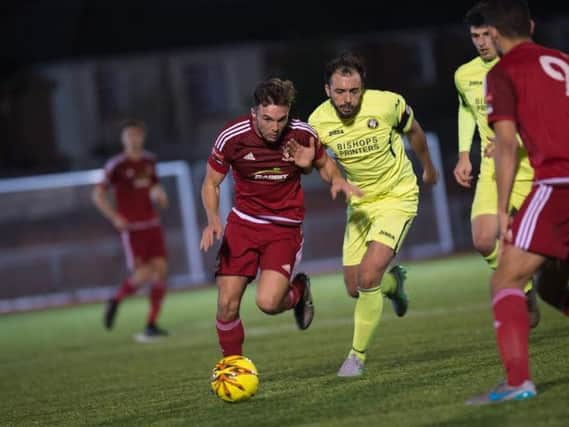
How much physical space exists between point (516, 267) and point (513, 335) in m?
0.34

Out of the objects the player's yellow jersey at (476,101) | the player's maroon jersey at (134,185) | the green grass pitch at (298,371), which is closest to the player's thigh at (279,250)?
→ the green grass pitch at (298,371)

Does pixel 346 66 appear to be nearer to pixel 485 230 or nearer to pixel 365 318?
pixel 485 230

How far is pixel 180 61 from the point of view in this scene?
43219 millimetres

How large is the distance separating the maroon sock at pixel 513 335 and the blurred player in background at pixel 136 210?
8402 mm

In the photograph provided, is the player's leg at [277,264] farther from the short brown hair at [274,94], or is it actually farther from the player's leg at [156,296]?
the player's leg at [156,296]

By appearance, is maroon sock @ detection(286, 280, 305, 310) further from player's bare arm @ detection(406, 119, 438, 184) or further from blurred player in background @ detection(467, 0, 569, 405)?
blurred player in background @ detection(467, 0, 569, 405)

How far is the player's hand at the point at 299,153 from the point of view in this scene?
26.2ft

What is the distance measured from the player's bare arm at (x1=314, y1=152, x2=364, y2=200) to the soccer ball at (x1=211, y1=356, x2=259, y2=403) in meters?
1.19

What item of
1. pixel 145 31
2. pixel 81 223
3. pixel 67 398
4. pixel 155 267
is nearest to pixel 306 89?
pixel 145 31

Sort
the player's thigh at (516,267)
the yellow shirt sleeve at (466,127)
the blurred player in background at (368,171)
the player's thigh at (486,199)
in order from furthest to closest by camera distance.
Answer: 1. the yellow shirt sleeve at (466,127)
2. the player's thigh at (486,199)
3. the blurred player in background at (368,171)
4. the player's thigh at (516,267)

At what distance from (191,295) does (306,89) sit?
16610 mm

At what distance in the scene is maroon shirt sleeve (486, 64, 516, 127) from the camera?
19.8 feet

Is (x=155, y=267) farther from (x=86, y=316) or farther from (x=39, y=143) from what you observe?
(x=39, y=143)

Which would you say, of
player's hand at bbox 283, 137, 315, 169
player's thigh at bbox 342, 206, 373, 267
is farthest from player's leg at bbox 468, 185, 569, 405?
player's thigh at bbox 342, 206, 373, 267
